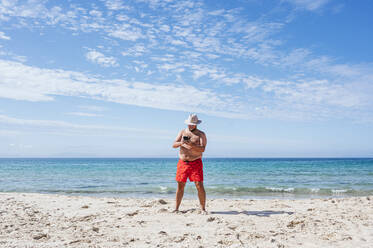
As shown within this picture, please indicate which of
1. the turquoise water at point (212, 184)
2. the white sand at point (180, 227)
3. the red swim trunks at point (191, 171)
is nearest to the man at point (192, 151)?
the red swim trunks at point (191, 171)

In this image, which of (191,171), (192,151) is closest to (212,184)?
(191,171)

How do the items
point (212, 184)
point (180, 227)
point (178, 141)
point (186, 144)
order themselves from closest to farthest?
point (180, 227), point (186, 144), point (178, 141), point (212, 184)

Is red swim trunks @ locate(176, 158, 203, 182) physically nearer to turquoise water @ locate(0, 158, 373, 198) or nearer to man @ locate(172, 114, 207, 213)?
man @ locate(172, 114, 207, 213)

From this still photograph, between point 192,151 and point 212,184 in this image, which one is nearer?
point 192,151

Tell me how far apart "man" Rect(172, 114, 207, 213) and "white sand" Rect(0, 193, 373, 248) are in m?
0.75

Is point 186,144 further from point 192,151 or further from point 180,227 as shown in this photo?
point 180,227

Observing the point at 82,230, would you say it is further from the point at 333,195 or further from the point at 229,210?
the point at 333,195

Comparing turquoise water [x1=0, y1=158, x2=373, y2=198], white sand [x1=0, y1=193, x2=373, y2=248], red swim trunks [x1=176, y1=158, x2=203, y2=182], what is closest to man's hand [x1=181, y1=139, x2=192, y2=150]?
red swim trunks [x1=176, y1=158, x2=203, y2=182]

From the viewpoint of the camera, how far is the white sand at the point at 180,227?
→ 13.5 feet

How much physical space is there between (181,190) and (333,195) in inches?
297

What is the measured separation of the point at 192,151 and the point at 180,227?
156 centimetres

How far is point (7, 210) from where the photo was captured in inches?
252

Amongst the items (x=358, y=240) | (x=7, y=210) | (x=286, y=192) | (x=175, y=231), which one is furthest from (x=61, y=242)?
(x=286, y=192)

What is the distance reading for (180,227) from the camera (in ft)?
16.4
